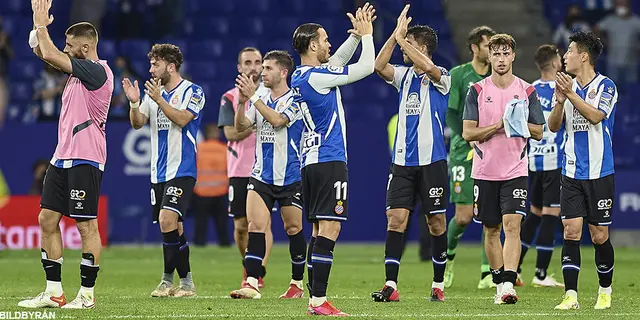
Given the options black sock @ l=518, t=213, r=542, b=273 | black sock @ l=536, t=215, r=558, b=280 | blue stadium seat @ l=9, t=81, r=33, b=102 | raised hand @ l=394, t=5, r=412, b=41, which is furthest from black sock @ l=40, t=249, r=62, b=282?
blue stadium seat @ l=9, t=81, r=33, b=102

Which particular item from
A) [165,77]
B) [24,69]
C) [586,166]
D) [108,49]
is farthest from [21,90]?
[586,166]

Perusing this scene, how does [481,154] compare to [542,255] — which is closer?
[481,154]

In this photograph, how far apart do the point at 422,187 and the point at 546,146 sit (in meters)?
2.87

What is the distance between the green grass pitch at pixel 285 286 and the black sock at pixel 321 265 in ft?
0.78

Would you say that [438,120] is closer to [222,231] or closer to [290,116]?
[290,116]

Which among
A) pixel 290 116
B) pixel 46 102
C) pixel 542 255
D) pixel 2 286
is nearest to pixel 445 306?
pixel 290 116

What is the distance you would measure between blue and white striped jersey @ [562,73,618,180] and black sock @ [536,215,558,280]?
289cm

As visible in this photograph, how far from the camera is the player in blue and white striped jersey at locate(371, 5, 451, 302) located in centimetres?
1035

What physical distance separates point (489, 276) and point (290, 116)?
297 cm

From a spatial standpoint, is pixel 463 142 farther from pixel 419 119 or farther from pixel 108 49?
pixel 108 49

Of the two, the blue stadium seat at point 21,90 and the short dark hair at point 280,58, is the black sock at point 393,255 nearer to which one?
the short dark hair at point 280,58

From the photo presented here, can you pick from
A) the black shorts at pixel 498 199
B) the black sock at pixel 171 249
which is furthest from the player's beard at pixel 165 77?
the black shorts at pixel 498 199

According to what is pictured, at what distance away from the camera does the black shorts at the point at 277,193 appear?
429 inches

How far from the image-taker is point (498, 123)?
1042cm
